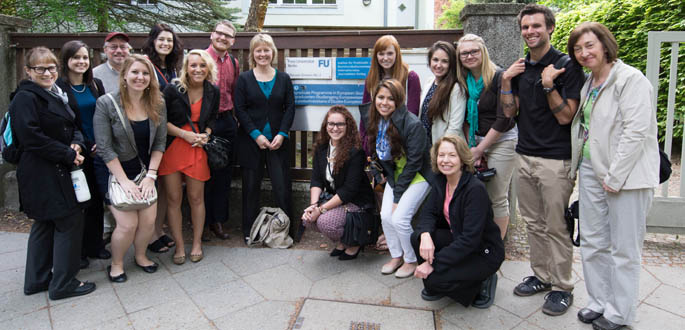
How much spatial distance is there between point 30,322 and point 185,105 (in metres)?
2.06

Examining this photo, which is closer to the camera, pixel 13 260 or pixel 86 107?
pixel 86 107

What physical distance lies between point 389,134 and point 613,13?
6570 mm

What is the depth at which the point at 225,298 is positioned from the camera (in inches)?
138

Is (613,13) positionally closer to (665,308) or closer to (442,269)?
(665,308)

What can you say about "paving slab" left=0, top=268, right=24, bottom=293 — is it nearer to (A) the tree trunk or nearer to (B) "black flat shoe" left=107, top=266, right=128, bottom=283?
(B) "black flat shoe" left=107, top=266, right=128, bottom=283

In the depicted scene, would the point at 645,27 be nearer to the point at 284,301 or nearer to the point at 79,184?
the point at 284,301

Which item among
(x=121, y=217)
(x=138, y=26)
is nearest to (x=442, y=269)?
(x=121, y=217)

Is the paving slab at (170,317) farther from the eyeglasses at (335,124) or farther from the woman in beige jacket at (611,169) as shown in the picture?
the woman in beige jacket at (611,169)

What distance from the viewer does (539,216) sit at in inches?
137

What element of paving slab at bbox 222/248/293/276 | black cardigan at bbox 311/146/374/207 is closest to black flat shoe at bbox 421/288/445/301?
black cardigan at bbox 311/146/374/207

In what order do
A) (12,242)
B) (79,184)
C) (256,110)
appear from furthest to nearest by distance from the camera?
(12,242), (256,110), (79,184)

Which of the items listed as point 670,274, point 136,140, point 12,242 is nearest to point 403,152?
point 136,140

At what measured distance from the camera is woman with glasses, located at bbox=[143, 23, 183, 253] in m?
4.27

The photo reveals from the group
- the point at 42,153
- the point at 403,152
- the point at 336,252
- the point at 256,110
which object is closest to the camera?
the point at 42,153
